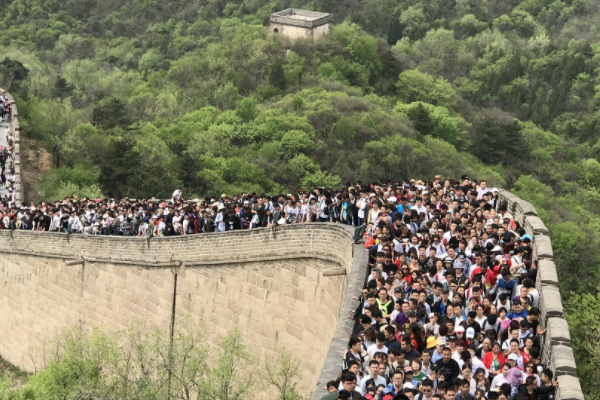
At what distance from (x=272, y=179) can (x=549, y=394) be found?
54680 millimetres

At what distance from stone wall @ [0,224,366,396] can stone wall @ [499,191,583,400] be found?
3.75 metres

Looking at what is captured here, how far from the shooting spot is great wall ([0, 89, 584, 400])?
93.0ft

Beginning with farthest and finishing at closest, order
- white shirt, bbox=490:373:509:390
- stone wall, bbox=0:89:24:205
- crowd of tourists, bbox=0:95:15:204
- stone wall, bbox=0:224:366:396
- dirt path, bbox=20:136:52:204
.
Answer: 1. dirt path, bbox=20:136:52:204
2. stone wall, bbox=0:89:24:205
3. crowd of tourists, bbox=0:95:15:204
4. stone wall, bbox=0:224:366:396
5. white shirt, bbox=490:373:509:390

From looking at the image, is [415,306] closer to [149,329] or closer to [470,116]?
[149,329]

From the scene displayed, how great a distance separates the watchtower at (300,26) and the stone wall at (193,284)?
6069 cm

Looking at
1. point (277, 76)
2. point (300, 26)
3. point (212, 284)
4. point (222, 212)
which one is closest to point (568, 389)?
point (222, 212)

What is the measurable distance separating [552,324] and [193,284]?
1753 centimetres

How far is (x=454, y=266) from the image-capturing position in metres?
22.5

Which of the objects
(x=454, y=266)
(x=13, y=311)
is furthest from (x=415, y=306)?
(x=13, y=311)

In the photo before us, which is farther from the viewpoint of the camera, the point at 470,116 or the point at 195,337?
the point at 470,116

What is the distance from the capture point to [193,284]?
35.8 meters

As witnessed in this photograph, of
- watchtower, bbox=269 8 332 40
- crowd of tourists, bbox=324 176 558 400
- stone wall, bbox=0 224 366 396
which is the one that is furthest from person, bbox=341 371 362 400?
watchtower, bbox=269 8 332 40

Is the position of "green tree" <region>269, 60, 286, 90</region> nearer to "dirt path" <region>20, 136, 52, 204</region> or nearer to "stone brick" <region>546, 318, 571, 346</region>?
"dirt path" <region>20, 136, 52, 204</region>

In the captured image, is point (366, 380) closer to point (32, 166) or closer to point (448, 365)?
point (448, 365)
